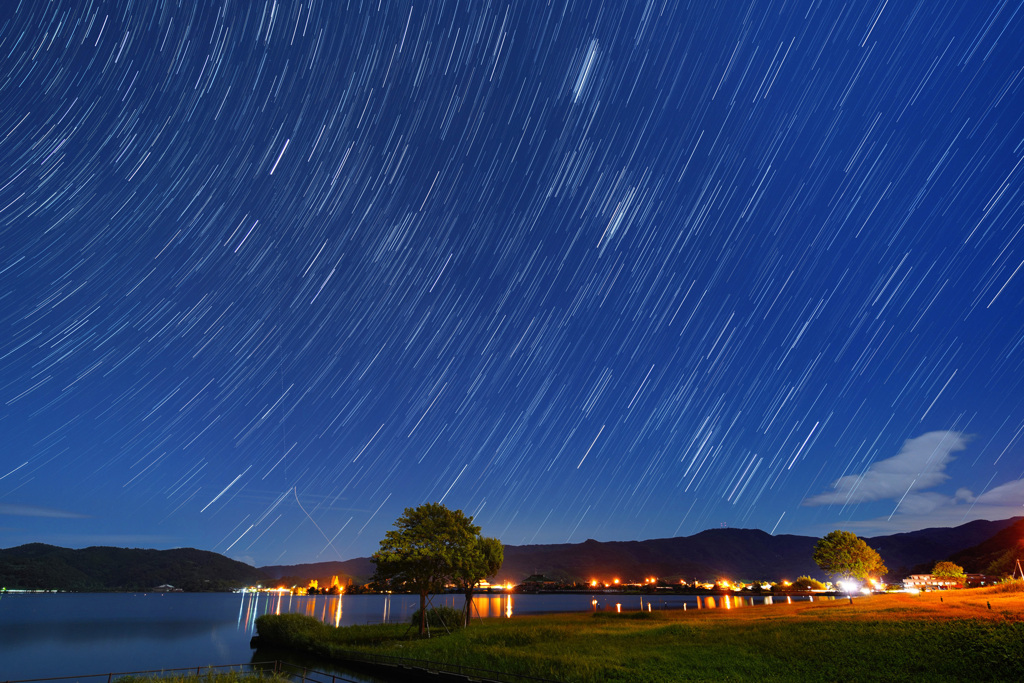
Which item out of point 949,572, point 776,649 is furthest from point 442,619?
point 949,572

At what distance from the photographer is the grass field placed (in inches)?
1143

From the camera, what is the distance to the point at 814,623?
4134 centimetres

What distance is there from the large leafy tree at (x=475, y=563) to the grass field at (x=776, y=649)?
6148 millimetres

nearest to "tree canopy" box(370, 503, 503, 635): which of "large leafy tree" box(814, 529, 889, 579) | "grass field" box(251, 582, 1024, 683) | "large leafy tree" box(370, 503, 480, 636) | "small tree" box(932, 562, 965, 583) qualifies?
"large leafy tree" box(370, 503, 480, 636)

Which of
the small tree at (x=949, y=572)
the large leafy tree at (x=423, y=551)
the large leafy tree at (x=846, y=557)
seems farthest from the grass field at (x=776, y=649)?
the small tree at (x=949, y=572)

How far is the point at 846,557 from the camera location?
10669cm

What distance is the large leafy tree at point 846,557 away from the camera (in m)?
107

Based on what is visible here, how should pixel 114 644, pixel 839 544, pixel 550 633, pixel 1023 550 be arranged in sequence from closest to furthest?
pixel 550 633, pixel 114 644, pixel 839 544, pixel 1023 550

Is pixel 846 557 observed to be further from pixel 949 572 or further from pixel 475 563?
pixel 475 563

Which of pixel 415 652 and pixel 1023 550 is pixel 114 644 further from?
pixel 1023 550

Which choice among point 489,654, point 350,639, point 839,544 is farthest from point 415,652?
point 839,544

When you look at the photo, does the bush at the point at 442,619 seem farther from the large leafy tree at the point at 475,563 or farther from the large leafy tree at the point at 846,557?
the large leafy tree at the point at 846,557

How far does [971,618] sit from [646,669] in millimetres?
22432

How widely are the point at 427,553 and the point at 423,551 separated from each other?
440 mm
